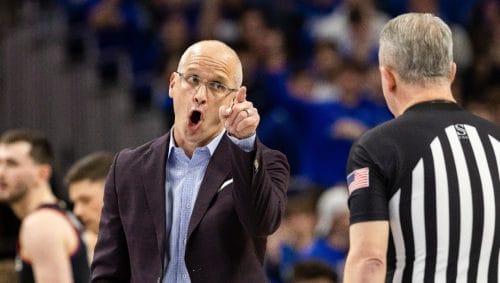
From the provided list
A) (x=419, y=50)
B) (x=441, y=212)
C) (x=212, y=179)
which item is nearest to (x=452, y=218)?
(x=441, y=212)

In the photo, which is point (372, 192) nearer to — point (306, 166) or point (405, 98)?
point (405, 98)

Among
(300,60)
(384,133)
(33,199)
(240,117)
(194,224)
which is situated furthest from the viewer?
(300,60)

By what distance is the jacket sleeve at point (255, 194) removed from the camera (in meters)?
4.29

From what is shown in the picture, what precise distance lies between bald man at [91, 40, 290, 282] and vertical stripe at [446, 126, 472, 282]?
0.67 m

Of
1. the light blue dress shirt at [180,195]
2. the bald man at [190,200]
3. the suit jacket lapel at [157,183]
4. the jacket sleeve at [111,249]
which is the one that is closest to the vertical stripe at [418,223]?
the bald man at [190,200]

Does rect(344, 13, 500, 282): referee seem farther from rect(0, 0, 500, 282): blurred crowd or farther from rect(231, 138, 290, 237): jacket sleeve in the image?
rect(0, 0, 500, 282): blurred crowd

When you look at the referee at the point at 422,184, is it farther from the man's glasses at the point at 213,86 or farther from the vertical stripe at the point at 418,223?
the man's glasses at the point at 213,86

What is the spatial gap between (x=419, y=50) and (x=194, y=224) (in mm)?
1091

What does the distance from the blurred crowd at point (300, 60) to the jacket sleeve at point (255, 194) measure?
5641mm

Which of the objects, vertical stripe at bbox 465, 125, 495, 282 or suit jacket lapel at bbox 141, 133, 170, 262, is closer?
vertical stripe at bbox 465, 125, 495, 282

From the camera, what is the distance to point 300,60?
12.8 meters

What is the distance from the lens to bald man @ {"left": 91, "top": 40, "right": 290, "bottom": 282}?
456cm

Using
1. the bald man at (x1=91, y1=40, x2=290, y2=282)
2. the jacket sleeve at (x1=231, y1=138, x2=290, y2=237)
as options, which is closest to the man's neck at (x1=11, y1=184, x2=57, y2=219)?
the bald man at (x1=91, y1=40, x2=290, y2=282)

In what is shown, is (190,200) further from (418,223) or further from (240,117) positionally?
(418,223)
